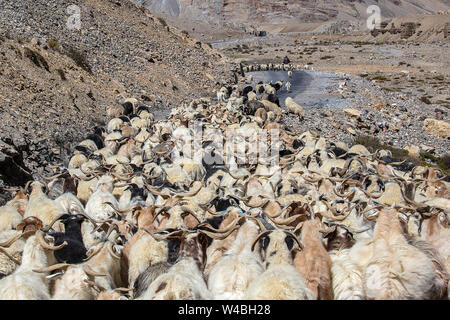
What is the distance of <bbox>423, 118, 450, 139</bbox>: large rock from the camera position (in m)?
18.0

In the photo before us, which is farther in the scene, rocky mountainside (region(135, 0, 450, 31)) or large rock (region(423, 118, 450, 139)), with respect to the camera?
rocky mountainside (region(135, 0, 450, 31))

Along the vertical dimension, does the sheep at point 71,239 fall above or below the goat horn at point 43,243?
below

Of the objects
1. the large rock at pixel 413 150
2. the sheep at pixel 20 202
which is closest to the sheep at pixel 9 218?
the sheep at pixel 20 202

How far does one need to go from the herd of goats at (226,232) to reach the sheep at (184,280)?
1cm

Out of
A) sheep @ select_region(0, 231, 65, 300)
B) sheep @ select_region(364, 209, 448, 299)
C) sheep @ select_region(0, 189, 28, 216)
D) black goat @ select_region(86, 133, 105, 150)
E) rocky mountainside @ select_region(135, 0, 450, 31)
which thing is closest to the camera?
sheep @ select_region(0, 231, 65, 300)

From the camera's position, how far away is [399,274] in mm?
4016

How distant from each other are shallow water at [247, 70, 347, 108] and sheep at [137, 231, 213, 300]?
55.7 feet

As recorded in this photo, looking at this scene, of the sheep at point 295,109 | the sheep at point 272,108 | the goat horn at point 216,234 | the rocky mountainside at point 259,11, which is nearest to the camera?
the goat horn at point 216,234

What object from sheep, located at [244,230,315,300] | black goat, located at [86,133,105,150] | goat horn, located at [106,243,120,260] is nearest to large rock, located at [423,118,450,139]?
black goat, located at [86,133,105,150]

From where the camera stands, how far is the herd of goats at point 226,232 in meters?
4.07

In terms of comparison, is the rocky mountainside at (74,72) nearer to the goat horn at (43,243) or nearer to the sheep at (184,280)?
the goat horn at (43,243)

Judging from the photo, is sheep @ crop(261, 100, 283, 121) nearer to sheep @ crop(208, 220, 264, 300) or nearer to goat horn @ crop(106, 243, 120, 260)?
sheep @ crop(208, 220, 264, 300)

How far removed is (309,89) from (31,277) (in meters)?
24.7
